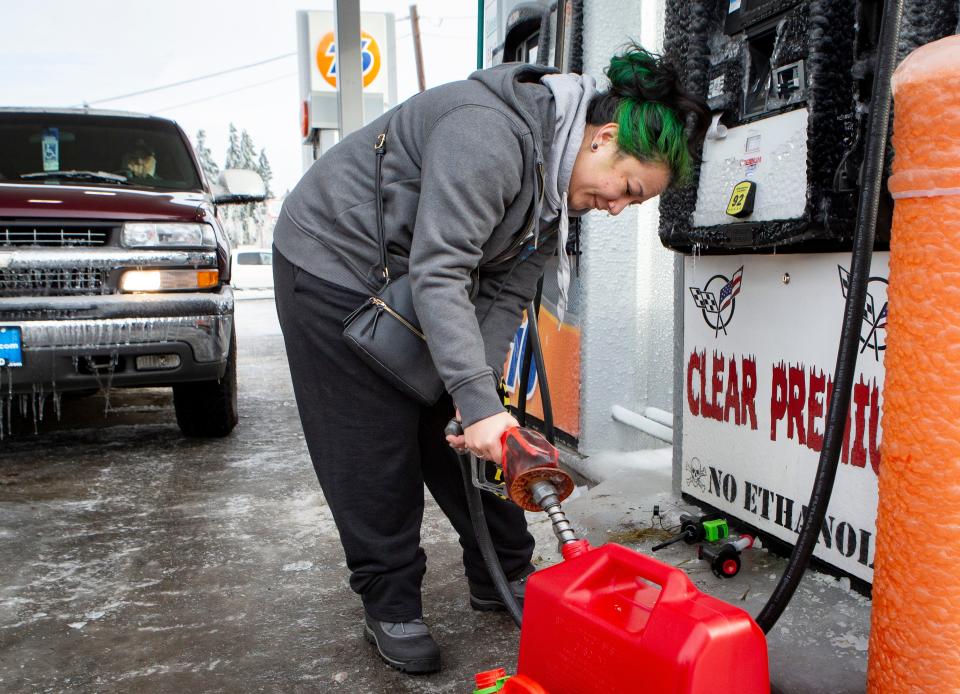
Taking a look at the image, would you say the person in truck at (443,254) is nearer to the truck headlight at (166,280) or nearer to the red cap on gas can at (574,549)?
the red cap on gas can at (574,549)

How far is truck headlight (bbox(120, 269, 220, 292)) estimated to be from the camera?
3.78 m

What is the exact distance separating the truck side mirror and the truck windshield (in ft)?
0.90

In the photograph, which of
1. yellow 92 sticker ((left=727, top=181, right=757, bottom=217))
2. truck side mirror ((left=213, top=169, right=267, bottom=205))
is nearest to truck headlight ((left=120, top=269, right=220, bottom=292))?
truck side mirror ((left=213, top=169, right=267, bottom=205))

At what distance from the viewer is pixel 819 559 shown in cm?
231

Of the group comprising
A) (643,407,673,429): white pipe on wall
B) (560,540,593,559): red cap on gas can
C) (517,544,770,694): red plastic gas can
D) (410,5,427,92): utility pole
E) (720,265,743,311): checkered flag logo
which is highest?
(410,5,427,92): utility pole

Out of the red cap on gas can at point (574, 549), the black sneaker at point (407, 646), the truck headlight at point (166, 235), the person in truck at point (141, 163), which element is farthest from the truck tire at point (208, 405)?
the red cap on gas can at point (574, 549)

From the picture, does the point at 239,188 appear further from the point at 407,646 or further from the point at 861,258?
the point at 861,258

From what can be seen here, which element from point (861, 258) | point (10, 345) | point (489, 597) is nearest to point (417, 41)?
point (10, 345)

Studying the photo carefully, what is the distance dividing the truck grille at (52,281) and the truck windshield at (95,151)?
628 millimetres

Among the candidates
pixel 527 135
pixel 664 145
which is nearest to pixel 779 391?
pixel 664 145

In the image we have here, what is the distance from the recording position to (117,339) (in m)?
3.70

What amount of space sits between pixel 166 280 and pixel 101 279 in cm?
27

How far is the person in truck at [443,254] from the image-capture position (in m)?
1.66

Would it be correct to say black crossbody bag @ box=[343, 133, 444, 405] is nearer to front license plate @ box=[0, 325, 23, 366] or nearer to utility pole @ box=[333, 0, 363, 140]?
front license plate @ box=[0, 325, 23, 366]
